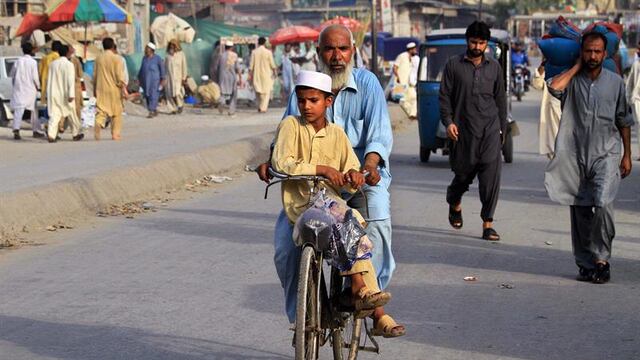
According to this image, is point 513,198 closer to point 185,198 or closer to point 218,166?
point 185,198

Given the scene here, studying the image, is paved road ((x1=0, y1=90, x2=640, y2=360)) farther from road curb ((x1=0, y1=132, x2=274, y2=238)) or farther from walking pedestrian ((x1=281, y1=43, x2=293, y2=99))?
walking pedestrian ((x1=281, y1=43, x2=293, y2=99))

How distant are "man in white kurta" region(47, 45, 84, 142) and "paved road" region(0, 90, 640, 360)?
930 cm

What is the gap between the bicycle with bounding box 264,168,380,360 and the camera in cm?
495

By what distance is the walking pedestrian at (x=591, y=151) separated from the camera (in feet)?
27.6

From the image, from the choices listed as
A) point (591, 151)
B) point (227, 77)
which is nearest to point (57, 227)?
point (591, 151)

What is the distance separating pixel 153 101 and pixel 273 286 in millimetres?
22536

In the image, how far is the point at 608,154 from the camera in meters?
8.47

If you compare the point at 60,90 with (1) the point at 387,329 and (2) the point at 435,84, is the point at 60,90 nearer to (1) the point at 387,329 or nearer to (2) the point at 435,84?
(2) the point at 435,84

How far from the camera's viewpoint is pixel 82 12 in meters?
26.8

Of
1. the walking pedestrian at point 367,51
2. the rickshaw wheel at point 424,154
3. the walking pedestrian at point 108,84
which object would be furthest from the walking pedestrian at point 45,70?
the walking pedestrian at point 367,51

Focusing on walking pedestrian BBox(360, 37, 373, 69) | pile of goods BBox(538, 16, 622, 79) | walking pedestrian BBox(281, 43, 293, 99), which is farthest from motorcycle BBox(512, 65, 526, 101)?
pile of goods BBox(538, 16, 622, 79)

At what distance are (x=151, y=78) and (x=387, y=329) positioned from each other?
2467 cm

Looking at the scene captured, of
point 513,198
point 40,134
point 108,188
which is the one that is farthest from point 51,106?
point 513,198

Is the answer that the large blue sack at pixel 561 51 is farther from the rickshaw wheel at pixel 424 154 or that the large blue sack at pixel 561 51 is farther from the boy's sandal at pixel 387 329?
the rickshaw wheel at pixel 424 154
